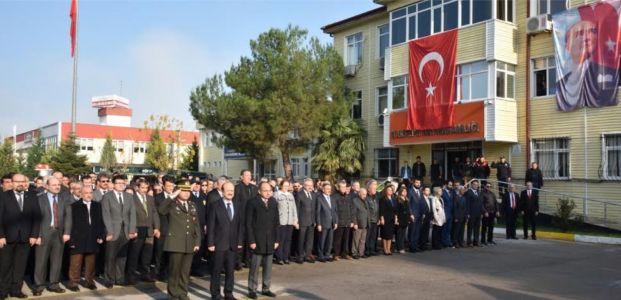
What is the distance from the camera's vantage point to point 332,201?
44.7ft

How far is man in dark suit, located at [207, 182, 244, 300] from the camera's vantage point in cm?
859

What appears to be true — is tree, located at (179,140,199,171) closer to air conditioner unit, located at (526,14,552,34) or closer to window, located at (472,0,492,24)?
window, located at (472,0,492,24)

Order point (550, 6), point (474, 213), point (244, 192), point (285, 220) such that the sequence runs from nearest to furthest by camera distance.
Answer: point (244, 192)
point (285, 220)
point (474, 213)
point (550, 6)

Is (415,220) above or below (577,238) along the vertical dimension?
above

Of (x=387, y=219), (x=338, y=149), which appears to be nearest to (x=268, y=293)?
(x=387, y=219)

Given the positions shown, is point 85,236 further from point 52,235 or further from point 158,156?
point 158,156

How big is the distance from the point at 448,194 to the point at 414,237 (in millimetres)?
1787

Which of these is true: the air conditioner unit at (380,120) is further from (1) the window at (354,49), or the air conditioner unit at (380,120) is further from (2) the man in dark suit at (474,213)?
(2) the man in dark suit at (474,213)

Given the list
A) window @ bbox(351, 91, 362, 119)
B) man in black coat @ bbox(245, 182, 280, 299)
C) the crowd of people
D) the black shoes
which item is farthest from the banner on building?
the black shoes

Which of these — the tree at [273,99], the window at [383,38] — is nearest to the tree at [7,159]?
the tree at [273,99]

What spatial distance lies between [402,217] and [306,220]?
2.96 m

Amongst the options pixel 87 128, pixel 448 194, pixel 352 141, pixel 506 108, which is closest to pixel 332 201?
pixel 448 194

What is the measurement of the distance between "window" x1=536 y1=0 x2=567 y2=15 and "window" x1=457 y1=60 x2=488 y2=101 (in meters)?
Result: 2.88

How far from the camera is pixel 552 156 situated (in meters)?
21.5
